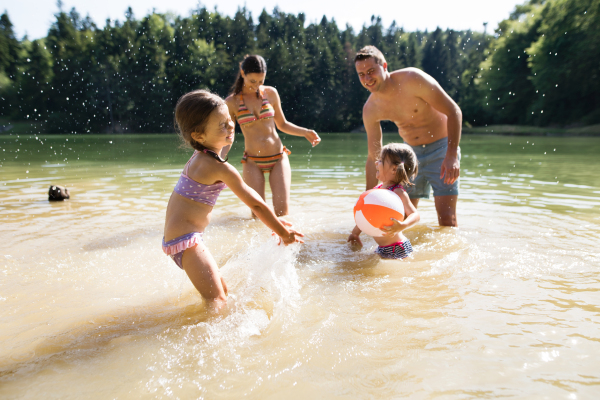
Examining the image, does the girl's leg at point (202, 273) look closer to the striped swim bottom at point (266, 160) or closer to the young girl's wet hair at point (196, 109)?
the young girl's wet hair at point (196, 109)

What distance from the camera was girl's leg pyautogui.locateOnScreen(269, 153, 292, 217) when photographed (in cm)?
A: 601

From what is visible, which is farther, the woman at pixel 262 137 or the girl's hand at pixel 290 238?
the woman at pixel 262 137

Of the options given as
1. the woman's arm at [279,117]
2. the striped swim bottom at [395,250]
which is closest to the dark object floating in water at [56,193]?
the woman's arm at [279,117]

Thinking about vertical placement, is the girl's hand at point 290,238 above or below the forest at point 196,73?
below

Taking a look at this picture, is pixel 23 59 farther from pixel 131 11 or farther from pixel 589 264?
pixel 589 264

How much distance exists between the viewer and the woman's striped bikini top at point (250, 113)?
5.92 m

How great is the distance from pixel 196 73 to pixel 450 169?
201 feet

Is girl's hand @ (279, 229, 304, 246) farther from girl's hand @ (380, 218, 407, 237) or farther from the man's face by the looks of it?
the man's face

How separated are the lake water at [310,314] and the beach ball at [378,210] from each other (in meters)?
0.47

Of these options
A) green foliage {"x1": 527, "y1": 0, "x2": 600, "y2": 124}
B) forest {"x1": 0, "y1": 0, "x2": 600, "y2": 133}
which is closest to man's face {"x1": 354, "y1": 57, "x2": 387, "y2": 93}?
green foliage {"x1": 527, "y1": 0, "x2": 600, "y2": 124}

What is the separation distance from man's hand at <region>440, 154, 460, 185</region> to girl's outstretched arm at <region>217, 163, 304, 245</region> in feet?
7.70

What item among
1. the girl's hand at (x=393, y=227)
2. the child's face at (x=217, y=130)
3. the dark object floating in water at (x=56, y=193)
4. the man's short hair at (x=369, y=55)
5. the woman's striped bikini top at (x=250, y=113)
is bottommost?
the dark object floating in water at (x=56, y=193)

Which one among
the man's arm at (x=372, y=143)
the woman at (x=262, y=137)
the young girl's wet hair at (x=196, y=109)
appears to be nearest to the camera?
the young girl's wet hair at (x=196, y=109)

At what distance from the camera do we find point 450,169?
485 centimetres
